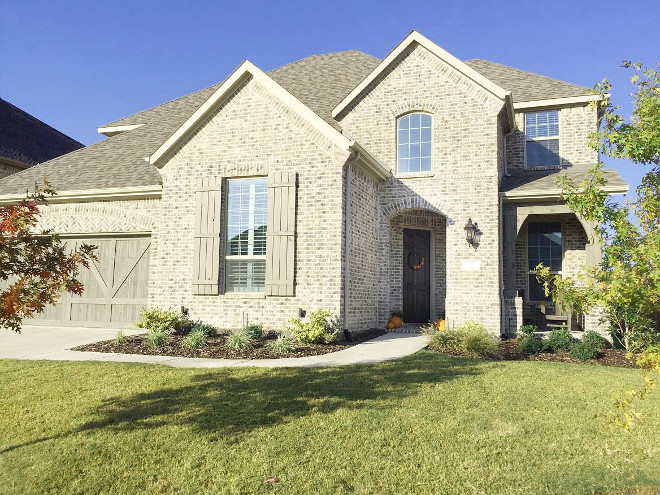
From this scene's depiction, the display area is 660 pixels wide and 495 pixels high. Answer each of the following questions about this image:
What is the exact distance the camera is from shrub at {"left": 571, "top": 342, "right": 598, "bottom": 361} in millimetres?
9633

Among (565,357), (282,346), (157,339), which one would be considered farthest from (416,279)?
(157,339)

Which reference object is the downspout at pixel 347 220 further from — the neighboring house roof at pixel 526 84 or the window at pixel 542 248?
the neighboring house roof at pixel 526 84

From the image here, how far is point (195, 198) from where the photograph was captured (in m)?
11.4

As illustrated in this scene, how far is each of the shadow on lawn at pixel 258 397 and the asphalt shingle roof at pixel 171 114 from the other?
24.6 feet

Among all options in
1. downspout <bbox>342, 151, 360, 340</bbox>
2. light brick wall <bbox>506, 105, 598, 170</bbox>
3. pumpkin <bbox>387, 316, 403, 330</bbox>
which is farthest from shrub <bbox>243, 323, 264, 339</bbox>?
light brick wall <bbox>506, 105, 598, 170</bbox>

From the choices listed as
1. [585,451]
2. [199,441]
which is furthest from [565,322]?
[199,441]

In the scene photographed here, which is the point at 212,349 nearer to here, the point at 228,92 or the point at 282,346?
the point at 282,346

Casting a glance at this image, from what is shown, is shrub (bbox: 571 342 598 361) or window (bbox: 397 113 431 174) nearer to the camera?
shrub (bbox: 571 342 598 361)

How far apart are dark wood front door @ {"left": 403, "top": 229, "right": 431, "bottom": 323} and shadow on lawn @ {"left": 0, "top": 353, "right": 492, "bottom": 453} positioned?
5625 mm

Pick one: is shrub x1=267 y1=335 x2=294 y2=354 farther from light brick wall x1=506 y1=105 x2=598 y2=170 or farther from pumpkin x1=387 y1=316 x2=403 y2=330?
light brick wall x1=506 y1=105 x2=598 y2=170

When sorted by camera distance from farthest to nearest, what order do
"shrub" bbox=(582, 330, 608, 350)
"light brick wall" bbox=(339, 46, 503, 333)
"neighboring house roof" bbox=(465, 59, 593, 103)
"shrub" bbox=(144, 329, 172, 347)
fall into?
"neighboring house roof" bbox=(465, 59, 593, 103)
"light brick wall" bbox=(339, 46, 503, 333)
"shrub" bbox=(582, 330, 608, 350)
"shrub" bbox=(144, 329, 172, 347)

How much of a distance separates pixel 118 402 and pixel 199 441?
183 cm

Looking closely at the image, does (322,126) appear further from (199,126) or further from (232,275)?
(232,275)

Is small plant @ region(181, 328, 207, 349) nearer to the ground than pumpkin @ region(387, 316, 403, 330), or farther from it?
nearer to the ground
